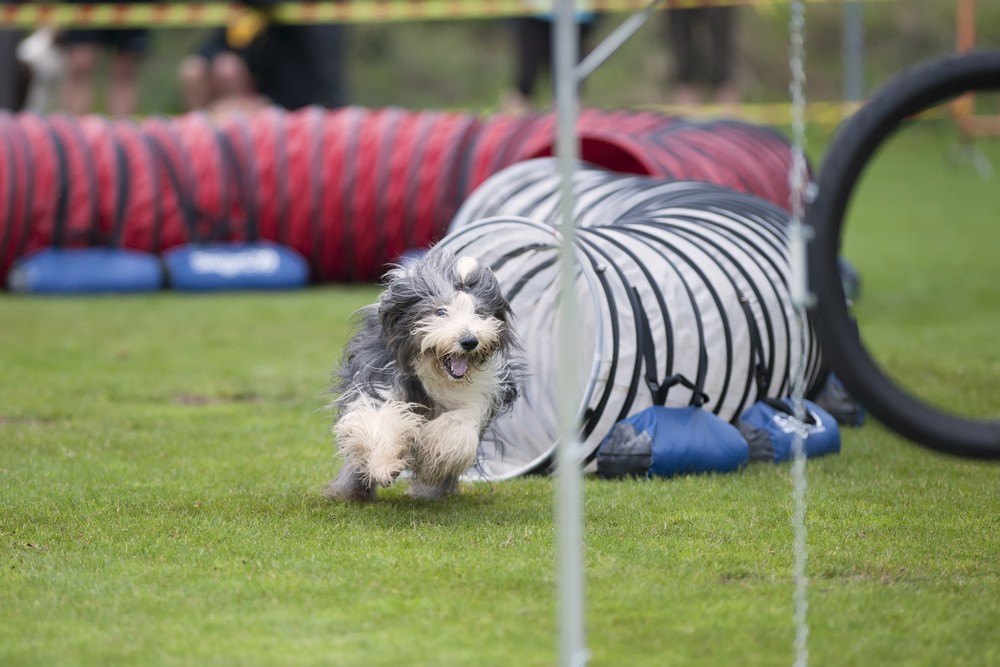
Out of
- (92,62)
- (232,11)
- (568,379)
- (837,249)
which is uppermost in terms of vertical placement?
(232,11)

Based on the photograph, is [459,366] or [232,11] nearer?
[459,366]

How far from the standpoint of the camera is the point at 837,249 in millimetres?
3215

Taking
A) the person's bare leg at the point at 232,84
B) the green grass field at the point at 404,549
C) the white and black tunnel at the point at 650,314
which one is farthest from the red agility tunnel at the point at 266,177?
the person's bare leg at the point at 232,84

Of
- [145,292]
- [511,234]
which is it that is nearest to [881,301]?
[511,234]

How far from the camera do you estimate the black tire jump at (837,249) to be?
3.16m

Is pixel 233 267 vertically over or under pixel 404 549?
under

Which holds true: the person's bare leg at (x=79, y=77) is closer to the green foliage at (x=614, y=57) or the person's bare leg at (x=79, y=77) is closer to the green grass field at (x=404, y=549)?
the green foliage at (x=614, y=57)

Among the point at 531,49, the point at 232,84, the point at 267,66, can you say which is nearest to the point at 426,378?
the point at 232,84

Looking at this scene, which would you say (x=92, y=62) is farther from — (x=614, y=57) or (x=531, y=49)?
(x=614, y=57)

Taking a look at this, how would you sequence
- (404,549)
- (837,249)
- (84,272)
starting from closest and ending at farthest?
(837,249)
(404,549)
(84,272)

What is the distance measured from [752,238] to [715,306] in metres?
0.61

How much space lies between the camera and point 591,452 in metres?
5.13

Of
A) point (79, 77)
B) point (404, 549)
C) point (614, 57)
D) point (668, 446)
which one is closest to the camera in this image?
point (404, 549)

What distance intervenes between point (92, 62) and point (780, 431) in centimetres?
1115
